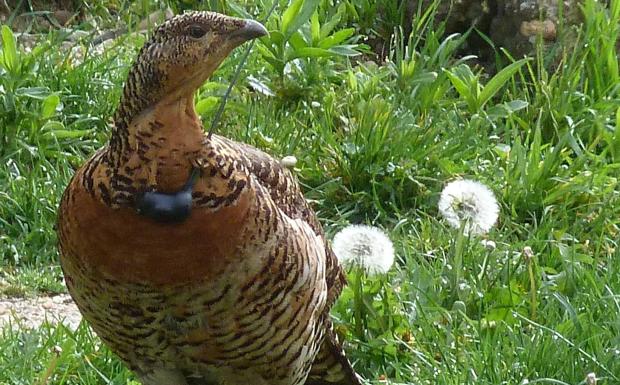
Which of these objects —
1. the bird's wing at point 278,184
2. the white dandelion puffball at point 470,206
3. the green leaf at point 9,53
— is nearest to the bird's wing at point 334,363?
the bird's wing at point 278,184

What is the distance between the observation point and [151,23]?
6172 millimetres

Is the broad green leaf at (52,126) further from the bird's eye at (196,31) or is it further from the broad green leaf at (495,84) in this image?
the bird's eye at (196,31)

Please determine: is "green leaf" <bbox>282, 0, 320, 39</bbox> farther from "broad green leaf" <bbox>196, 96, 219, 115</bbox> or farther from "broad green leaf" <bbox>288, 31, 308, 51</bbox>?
"broad green leaf" <bbox>196, 96, 219, 115</bbox>

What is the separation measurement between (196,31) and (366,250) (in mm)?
1437

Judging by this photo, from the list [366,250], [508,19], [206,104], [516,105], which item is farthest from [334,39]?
[366,250]

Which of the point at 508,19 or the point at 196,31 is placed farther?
the point at 508,19

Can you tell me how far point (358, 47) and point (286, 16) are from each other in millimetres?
433

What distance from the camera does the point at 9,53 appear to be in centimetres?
507

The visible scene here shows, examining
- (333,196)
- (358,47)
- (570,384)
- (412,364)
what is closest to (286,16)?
(358,47)

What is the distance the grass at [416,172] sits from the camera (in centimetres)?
391

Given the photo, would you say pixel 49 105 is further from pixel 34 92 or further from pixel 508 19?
pixel 508 19

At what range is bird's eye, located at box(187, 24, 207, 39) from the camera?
2920 millimetres

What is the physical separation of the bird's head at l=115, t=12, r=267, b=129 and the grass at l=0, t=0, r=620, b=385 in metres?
1.12

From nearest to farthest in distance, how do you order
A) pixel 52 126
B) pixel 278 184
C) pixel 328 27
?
pixel 278 184 < pixel 52 126 < pixel 328 27
